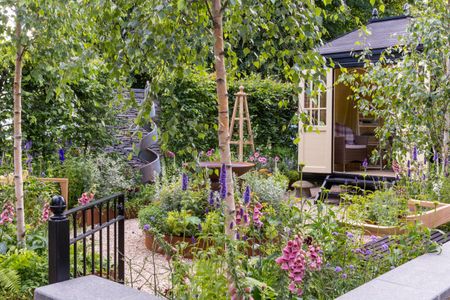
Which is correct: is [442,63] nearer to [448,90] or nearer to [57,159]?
[448,90]

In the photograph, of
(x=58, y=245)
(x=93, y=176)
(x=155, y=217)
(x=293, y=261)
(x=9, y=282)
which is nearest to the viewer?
(x=293, y=261)

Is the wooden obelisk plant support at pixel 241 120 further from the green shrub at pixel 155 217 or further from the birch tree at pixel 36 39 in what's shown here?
the birch tree at pixel 36 39

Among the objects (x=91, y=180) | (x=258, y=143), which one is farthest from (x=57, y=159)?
(x=258, y=143)

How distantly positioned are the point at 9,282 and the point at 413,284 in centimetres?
219

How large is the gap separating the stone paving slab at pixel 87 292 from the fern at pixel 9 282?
0.64 metres

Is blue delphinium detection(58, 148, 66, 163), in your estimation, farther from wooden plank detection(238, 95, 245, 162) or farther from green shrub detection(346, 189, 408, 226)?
green shrub detection(346, 189, 408, 226)

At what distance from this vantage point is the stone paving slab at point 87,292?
2.36 meters

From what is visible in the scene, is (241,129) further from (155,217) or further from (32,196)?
(32,196)

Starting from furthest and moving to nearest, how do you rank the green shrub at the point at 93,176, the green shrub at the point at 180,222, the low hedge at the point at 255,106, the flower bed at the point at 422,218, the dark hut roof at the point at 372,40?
the low hedge at the point at 255,106
the dark hut roof at the point at 372,40
the green shrub at the point at 93,176
the green shrub at the point at 180,222
the flower bed at the point at 422,218

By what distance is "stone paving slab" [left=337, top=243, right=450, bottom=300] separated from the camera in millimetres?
2449

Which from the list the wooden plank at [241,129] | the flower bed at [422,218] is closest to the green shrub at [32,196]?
the flower bed at [422,218]

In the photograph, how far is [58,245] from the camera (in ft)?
8.45

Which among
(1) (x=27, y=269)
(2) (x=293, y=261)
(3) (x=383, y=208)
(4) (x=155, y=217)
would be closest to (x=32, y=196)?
(4) (x=155, y=217)

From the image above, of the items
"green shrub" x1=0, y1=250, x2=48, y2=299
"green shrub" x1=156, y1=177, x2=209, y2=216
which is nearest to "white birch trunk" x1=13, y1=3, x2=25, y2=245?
"green shrub" x1=0, y1=250, x2=48, y2=299
